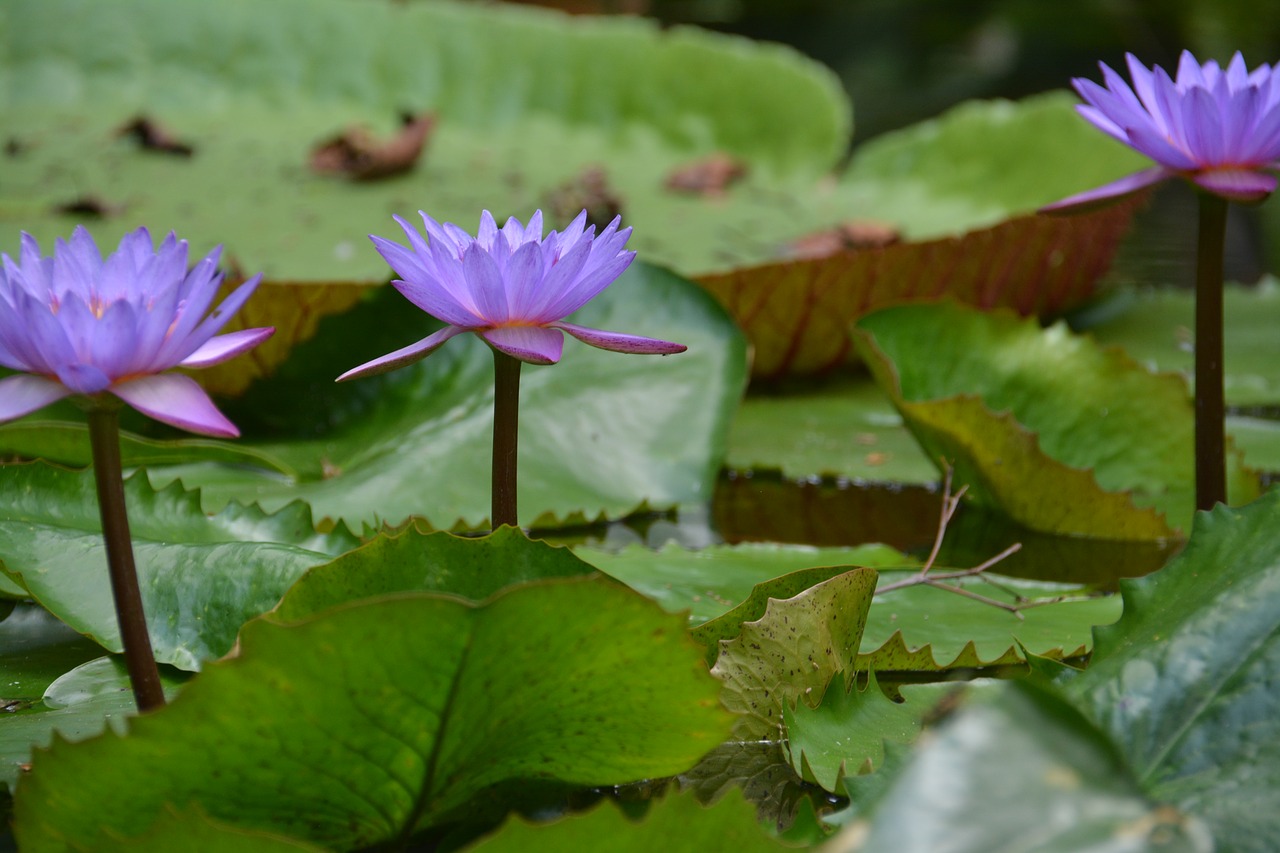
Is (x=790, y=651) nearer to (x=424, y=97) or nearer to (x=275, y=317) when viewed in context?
(x=275, y=317)

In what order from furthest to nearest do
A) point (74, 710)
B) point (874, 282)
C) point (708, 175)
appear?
point (708, 175)
point (874, 282)
point (74, 710)

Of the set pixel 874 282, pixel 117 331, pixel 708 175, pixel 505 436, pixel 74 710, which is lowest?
pixel 708 175

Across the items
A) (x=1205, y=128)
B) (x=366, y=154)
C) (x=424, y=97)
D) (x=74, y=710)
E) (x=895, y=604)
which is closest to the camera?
(x=74, y=710)

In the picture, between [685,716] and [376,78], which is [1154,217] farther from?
[685,716]

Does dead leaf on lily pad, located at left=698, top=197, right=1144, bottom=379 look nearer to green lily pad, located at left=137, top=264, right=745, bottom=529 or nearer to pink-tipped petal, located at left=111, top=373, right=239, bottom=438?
green lily pad, located at left=137, top=264, right=745, bottom=529

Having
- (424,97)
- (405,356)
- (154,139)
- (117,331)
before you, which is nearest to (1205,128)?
(405,356)

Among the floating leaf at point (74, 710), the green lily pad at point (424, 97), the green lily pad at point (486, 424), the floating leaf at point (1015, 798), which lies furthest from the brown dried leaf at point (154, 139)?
the floating leaf at point (1015, 798)
